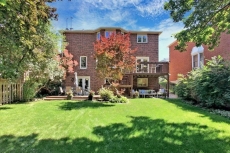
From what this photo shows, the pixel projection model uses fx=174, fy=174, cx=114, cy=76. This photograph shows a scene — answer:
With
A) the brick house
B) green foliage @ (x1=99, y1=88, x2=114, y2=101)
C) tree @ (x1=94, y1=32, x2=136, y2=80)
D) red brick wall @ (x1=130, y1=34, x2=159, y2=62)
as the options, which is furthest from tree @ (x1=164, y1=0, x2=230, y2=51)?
red brick wall @ (x1=130, y1=34, x2=159, y2=62)

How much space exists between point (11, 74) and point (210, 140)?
360 inches

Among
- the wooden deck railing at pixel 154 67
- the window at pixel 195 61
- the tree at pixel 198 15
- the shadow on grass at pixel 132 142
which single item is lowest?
the shadow on grass at pixel 132 142

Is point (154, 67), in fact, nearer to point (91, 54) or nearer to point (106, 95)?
point (91, 54)

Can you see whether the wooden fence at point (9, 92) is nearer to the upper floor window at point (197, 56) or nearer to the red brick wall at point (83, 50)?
the red brick wall at point (83, 50)

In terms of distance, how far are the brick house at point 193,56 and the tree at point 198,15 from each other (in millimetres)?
6231

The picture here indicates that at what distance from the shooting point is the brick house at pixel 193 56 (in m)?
14.4

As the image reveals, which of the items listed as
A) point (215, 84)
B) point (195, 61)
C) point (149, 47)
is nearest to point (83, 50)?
point (149, 47)

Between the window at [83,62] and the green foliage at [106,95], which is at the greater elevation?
the window at [83,62]

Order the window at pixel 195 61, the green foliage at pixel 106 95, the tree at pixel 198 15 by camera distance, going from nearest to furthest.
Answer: the tree at pixel 198 15
the green foliage at pixel 106 95
the window at pixel 195 61

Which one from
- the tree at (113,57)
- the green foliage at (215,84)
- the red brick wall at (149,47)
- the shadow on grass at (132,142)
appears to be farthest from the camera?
the red brick wall at (149,47)

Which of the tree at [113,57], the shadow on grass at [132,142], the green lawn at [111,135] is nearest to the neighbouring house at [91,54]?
the tree at [113,57]

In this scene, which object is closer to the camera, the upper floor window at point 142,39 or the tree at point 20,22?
the tree at point 20,22

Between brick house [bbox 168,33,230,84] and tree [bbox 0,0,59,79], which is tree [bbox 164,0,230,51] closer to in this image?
tree [bbox 0,0,59,79]

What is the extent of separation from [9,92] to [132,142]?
12037mm
